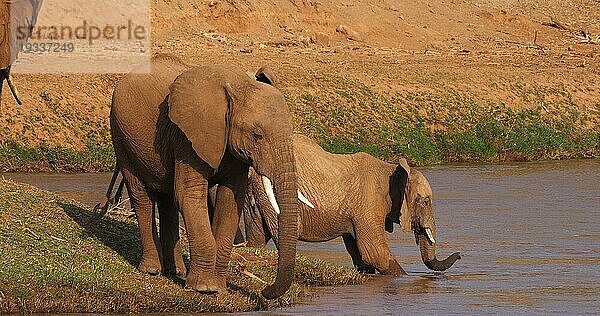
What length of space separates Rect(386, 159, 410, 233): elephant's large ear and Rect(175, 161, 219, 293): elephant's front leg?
3.37m

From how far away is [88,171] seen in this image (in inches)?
915

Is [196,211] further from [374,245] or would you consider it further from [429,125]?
[429,125]

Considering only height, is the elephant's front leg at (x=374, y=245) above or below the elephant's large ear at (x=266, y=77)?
below

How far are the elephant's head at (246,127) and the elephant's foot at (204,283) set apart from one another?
0.56 metres

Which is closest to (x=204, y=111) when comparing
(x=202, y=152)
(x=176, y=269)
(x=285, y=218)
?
(x=202, y=152)

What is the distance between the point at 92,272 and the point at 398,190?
380cm

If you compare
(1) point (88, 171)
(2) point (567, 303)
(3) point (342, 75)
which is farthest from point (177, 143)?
(3) point (342, 75)

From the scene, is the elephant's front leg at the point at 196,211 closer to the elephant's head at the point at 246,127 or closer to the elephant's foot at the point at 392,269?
the elephant's head at the point at 246,127

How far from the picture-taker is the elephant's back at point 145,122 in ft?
35.6

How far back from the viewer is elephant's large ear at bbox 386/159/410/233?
13.5 meters

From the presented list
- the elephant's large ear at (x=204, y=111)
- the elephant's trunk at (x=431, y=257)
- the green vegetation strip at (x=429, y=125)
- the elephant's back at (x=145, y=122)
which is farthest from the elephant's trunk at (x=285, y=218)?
the green vegetation strip at (x=429, y=125)

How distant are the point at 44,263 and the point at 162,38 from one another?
21.2 m

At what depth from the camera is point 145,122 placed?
1091cm

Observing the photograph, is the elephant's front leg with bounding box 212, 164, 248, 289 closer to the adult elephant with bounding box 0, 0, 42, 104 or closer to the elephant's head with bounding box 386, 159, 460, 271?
the elephant's head with bounding box 386, 159, 460, 271
